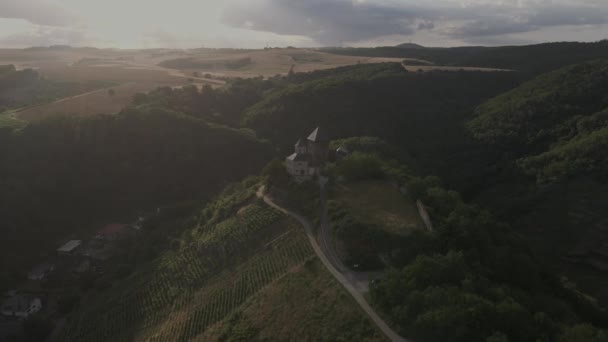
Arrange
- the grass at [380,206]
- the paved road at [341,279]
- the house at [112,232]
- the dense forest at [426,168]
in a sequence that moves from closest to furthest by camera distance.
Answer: the paved road at [341,279], the dense forest at [426,168], the grass at [380,206], the house at [112,232]

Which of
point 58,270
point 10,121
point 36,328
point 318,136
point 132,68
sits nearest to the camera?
point 36,328

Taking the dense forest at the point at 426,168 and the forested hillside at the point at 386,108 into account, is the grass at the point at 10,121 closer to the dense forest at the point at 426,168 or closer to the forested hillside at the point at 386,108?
the dense forest at the point at 426,168

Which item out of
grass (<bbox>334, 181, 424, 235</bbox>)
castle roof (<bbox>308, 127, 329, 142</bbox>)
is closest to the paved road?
grass (<bbox>334, 181, 424, 235</bbox>)

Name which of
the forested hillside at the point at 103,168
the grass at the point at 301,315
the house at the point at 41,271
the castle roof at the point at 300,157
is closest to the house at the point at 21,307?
the house at the point at 41,271

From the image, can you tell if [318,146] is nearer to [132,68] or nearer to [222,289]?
[222,289]

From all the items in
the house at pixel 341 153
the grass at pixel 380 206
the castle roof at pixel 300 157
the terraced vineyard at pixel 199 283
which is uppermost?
Answer: the castle roof at pixel 300 157

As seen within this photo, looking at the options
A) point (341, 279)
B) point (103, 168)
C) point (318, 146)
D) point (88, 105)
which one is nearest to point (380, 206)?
point (341, 279)
